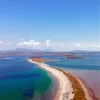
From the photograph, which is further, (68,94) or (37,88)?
(37,88)

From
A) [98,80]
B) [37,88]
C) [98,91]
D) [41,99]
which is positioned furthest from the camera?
[98,80]

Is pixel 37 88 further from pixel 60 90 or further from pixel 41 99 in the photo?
pixel 41 99

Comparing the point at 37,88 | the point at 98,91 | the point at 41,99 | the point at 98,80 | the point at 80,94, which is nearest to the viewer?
the point at 41,99

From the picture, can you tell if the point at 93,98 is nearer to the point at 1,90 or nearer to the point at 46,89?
the point at 46,89

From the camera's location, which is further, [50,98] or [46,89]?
[46,89]

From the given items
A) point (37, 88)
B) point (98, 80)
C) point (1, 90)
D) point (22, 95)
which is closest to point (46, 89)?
point (37, 88)

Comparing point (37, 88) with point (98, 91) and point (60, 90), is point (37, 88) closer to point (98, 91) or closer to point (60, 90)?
point (60, 90)

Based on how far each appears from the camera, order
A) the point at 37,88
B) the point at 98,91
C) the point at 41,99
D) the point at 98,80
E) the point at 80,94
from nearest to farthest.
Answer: the point at 41,99
the point at 80,94
the point at 98,91
the point at 37,88
the point at 98,80

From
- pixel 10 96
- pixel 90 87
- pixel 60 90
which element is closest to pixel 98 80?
pixel 90 87

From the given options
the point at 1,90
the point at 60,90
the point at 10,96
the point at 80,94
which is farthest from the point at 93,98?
the point at 1,90
